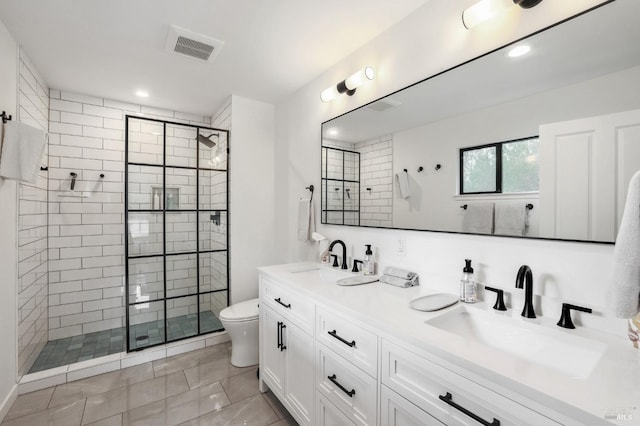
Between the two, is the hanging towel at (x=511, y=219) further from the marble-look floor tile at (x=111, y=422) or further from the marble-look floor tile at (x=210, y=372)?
the marble-look floor tile at (x=111, y=422)

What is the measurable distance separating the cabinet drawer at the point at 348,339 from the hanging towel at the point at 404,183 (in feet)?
2.73

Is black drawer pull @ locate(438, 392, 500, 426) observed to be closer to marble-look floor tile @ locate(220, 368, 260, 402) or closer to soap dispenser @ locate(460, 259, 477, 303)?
soap dispenser @ locate(460, 259, 477, 303)

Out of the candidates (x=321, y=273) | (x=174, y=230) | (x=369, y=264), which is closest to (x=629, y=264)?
(x=369, y=264)

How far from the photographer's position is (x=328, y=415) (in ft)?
4.82

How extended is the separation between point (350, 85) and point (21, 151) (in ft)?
7.17

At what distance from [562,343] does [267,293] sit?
1.64m

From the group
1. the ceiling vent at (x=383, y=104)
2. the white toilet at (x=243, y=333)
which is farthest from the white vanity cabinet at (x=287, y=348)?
the ceiling vent at (x=383, y=104)

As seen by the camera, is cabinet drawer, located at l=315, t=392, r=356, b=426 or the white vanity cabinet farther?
the white vanity cabinet

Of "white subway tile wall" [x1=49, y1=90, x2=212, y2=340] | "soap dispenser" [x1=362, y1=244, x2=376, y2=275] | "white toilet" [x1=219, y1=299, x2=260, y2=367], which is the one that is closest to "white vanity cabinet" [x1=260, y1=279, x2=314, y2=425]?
"white toilet" [x1=219, y1=299, x2=260, y2=367]

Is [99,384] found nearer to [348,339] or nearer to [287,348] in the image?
[287,348]

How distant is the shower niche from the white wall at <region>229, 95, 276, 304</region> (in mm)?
115

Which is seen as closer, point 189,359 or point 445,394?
point 445,394

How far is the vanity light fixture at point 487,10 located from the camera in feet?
4.18

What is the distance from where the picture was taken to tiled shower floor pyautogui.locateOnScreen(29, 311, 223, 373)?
2.57 metres
